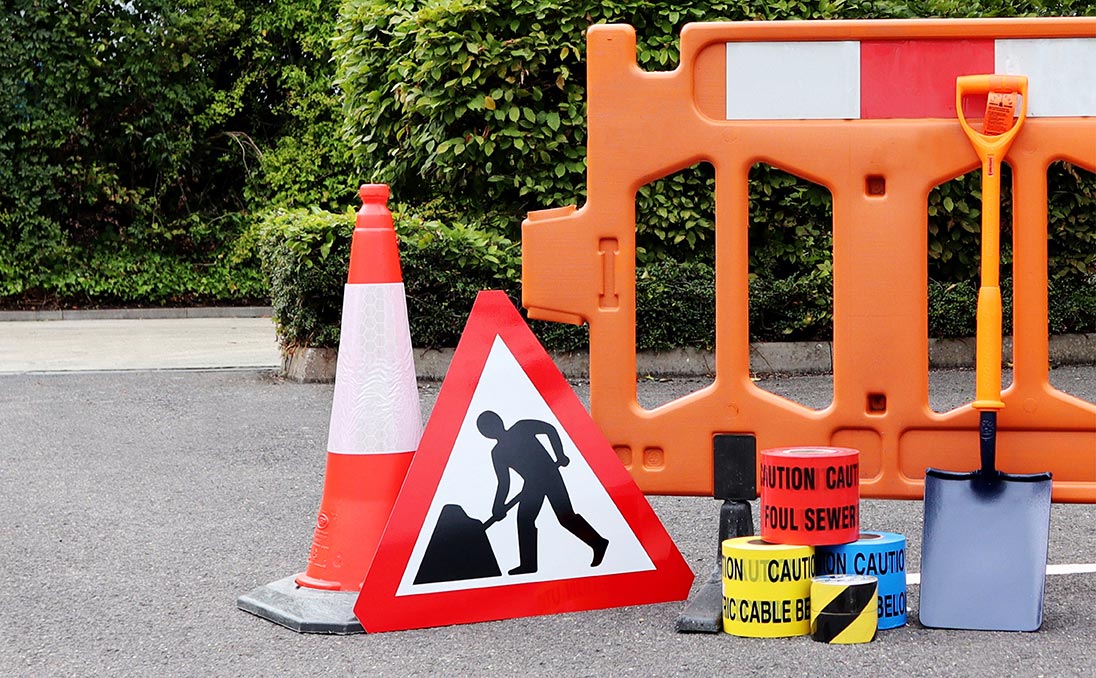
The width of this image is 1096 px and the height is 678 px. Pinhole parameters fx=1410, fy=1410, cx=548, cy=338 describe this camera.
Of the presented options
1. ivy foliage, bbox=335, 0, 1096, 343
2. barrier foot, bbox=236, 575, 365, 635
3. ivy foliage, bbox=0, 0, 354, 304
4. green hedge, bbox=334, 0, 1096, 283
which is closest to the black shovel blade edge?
barrier foot, bbox=236, 575, 365, 635

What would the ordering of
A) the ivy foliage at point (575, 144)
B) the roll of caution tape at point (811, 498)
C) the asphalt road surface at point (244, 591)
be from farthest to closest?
the ivy foliage at point (575, 144)
the roll of caution tape at point (811, 498)
the asphalt road surface at point (244, 591)

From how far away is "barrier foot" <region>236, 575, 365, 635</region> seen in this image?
3631 mm

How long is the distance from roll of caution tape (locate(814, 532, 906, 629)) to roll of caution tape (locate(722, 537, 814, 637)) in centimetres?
11

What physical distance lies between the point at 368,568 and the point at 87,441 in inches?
147

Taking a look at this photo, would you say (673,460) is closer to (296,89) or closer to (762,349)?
(762,349)

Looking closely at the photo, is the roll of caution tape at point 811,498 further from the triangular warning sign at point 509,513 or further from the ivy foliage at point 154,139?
the ivy foliage at point 154,139

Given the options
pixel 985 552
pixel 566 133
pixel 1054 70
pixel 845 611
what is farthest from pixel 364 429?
pixel 566 133

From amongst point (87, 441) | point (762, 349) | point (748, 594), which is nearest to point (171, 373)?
point (87, 441)

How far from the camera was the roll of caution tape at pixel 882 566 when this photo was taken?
361 centimetres

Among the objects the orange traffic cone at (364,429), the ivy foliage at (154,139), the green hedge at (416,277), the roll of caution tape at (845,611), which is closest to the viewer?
the roll of caution tape at (845,611)

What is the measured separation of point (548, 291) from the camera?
400 centimetres

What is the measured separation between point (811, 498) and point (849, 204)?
2.87ft

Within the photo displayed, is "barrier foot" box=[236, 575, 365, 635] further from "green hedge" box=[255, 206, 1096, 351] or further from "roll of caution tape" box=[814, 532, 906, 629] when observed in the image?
"green hedge" box=[255, 206, 1096, 351]

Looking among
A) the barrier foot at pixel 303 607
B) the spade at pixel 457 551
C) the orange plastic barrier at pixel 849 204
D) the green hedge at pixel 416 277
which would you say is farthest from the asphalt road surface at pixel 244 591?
the green hedge at pixel 416 277
